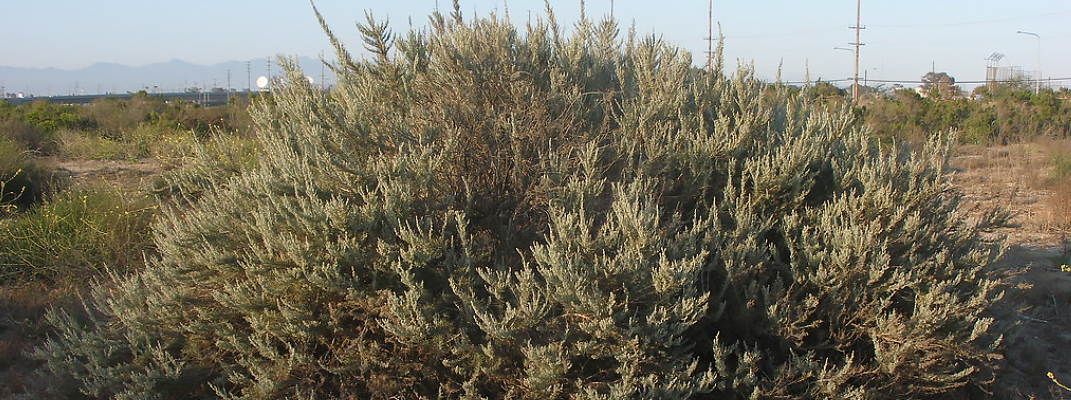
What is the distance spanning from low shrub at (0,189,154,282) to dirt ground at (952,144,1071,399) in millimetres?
6255

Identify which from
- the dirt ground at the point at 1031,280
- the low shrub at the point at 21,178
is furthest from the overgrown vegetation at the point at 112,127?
the dirt ground at the point at 1031,280

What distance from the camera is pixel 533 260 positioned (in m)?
3.37

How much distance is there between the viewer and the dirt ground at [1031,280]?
14.4 feet

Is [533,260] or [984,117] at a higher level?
[984,117]

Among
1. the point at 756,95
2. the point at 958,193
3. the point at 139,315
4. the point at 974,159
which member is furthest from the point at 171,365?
the point at 974,159

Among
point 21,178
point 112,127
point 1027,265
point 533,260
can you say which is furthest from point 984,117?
point 112,127

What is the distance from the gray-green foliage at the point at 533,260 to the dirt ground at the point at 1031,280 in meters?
→ 0.70

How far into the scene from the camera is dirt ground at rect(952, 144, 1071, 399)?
14.4ft

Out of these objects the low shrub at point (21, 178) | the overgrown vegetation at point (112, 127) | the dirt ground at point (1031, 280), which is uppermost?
the overgrown vegetation at point (112, 127)

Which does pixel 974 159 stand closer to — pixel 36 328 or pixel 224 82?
pixel 36 328

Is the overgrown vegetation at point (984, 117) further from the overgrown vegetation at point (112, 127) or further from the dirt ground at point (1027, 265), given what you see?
the overgrown vegetation at point (112, 127)

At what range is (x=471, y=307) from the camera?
3.11 m

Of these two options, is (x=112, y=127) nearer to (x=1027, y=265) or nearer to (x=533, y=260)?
(x=533, y=260)

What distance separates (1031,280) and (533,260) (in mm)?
5016
